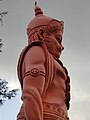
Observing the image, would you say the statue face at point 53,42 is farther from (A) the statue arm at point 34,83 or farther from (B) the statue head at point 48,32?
(A) the statue arm at point 34,83

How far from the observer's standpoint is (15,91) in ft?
30.8

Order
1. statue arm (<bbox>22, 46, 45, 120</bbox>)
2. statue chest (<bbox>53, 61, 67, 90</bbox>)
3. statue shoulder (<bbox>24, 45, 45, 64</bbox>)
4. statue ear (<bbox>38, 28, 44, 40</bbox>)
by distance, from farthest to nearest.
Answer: statue ear (<bbox>38, 28, 44, 40</bbox>), statue chest (<bbox>53, 61, 67, 90</bbox>), statue shoulder (<bbox>24, 45, 45, 64</bbox>), statue arm (<bbox>22, 46, 45, 120</bbox>)

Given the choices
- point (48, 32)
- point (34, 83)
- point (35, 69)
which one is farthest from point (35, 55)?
point (48, 32)

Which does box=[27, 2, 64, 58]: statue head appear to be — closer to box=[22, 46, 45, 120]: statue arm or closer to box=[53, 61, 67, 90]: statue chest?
box=[53, 61, 67, 90]: statue chest

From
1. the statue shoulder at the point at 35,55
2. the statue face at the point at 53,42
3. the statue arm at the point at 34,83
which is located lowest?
the statue arm at the point at 34,83

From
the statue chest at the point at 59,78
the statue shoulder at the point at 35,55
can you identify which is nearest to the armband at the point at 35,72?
the statue shoulder at the point at 35,55

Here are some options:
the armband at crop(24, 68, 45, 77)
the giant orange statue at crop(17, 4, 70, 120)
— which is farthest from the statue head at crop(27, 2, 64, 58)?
the armband at crop(24, 68, 45, 77)

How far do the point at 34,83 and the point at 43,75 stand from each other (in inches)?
6.0

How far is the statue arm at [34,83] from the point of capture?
398 centimetres

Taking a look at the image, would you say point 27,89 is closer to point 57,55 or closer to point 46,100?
point 46,100

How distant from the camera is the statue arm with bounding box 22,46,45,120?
3980 millimetres

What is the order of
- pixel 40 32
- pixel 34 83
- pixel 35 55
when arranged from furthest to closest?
pixel 40 32, pixel 35 55, pixel 34 83

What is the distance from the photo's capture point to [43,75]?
4.25 m

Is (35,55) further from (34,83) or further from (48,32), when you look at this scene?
(48,32)
